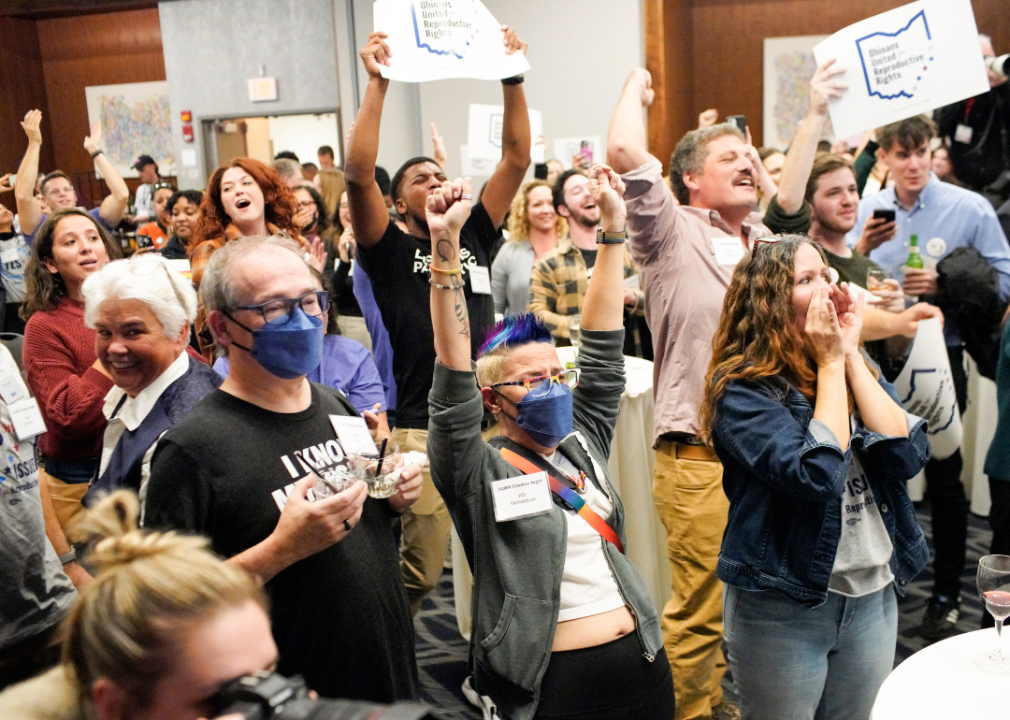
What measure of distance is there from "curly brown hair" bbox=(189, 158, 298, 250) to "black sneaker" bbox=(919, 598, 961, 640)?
2.77 m

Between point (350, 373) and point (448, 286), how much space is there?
1.03m

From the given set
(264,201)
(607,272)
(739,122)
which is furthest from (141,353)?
(739,122)

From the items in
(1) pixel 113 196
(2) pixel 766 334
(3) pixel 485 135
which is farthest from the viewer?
(1) pixel 113 196

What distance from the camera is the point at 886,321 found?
8.44ft

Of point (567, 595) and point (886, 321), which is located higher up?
point (886, 321)

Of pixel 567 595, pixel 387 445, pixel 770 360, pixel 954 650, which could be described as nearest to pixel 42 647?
pixel 387 445

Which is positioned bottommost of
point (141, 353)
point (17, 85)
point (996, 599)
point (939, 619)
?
point (939, 619)

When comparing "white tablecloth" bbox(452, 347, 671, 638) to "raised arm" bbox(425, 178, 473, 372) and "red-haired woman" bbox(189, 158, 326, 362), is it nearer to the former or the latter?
"red-haired woman" bbox(189, 158, 326, 362)

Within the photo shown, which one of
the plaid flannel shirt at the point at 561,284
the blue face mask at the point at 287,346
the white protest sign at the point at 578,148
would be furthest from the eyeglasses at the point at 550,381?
the white protest sign at the point at 578,148

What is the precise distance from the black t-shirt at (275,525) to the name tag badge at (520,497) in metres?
0.22

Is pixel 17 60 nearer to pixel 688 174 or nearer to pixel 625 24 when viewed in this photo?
pixel 625 24

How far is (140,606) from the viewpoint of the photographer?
2.95 ft

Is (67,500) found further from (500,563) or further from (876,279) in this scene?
(876,279)

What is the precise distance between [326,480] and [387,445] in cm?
22
